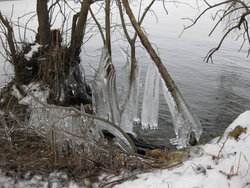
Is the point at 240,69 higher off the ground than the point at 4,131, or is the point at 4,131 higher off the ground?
the point at 240,69

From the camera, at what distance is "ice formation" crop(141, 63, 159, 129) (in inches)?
227

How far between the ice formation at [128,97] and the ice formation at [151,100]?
0.72ft

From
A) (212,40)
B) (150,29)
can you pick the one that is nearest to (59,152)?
(212,40)

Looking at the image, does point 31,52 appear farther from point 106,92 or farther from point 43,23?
point 106,92

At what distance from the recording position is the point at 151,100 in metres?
6.03

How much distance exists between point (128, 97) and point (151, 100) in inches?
19.6

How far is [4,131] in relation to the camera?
409 cm

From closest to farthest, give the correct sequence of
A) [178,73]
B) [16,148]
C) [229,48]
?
[16,148]
[178,73]
[229,48]

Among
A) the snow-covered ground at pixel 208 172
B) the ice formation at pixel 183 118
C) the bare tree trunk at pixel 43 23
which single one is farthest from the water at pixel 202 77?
the snow-covered ground at pixel 208 172

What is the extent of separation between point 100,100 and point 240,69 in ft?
22.4

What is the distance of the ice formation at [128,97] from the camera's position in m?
5.87

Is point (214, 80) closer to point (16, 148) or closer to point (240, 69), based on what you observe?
point (240, 69)

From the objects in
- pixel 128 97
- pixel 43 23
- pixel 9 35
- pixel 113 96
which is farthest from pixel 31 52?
pixel 128 97

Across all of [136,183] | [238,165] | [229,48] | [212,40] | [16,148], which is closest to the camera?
[238,165]
